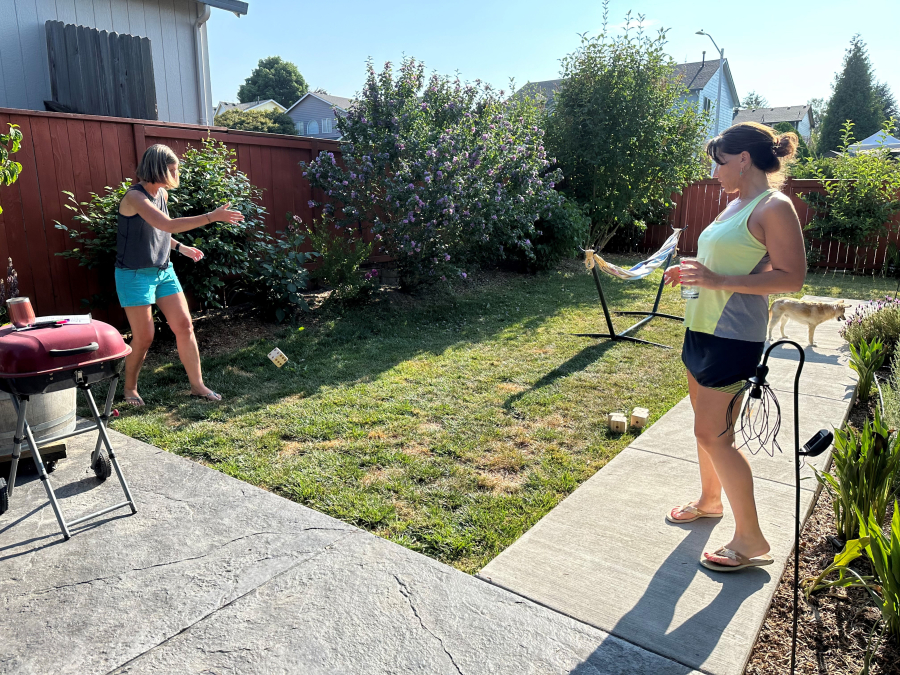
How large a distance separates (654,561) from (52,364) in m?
2.70

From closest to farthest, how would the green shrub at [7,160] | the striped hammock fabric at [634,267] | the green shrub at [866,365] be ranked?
the green shrub at [7,160] → the green shrub at [866,365] → the striped hammock fabric at [634,267]

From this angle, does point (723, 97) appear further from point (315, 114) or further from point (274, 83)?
point (274, 83)

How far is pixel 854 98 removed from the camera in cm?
3950

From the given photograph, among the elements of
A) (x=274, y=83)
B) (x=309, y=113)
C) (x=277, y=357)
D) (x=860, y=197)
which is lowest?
(x=277, y=357)

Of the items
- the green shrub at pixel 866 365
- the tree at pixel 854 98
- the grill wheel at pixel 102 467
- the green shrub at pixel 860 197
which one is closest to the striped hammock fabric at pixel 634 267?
the green shrub at pixel 866 365

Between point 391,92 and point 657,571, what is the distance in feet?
21.1

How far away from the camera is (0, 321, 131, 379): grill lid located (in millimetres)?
2637

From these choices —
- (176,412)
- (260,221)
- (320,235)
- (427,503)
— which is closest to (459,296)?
(320,235)

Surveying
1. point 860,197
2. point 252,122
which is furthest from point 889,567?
point 252,122

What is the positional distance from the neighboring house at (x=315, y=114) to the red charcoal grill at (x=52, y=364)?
41.0m

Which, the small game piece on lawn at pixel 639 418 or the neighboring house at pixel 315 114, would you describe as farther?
the neighboring house at pixel 315 114

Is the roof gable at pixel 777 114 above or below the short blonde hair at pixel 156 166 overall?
above

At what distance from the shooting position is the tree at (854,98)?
1556 inches

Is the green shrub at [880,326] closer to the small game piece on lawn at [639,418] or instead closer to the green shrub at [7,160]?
the small game piece on lawn at [639,418]
